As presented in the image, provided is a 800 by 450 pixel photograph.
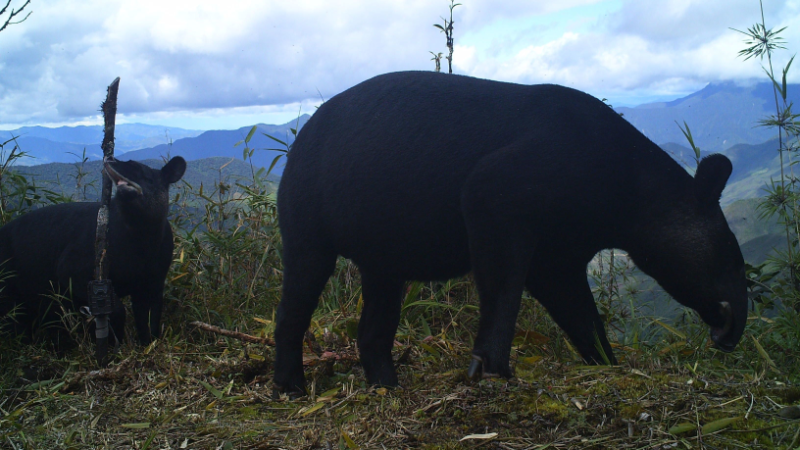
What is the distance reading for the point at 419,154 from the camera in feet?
9.26

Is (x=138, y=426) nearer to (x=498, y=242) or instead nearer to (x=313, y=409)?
(x=313, y=409)

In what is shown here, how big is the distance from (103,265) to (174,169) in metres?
1.07

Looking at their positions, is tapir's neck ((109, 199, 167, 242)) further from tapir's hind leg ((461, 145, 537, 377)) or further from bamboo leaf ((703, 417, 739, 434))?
bamboo leaf ((703, 417, 739, 434))

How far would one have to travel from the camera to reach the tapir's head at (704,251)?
8.82ft

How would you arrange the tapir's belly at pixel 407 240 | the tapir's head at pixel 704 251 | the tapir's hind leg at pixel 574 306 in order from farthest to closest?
the tapir's hind leg at pixel 574 306, the tapir's belly at pixel 407 240, the tapir's head at pixel 704 251

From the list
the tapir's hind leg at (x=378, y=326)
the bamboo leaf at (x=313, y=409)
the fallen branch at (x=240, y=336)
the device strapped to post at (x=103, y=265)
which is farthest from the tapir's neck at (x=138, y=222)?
the bamboo leaf at (x=313, y=409)

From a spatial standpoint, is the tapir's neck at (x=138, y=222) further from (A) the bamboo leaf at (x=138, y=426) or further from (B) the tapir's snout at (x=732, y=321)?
(B) the tapir's snout at (x=732, y=321)

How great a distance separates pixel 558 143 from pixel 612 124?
0.34m

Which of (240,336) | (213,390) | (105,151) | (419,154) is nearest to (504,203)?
(419,154)

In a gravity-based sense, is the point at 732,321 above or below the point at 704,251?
below

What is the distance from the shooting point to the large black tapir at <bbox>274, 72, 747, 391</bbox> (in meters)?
2.62

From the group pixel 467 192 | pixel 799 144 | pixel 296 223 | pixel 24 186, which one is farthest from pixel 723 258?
pixel 24 186

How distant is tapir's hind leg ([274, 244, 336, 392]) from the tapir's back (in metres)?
0.13

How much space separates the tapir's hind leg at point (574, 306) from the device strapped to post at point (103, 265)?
271cm
